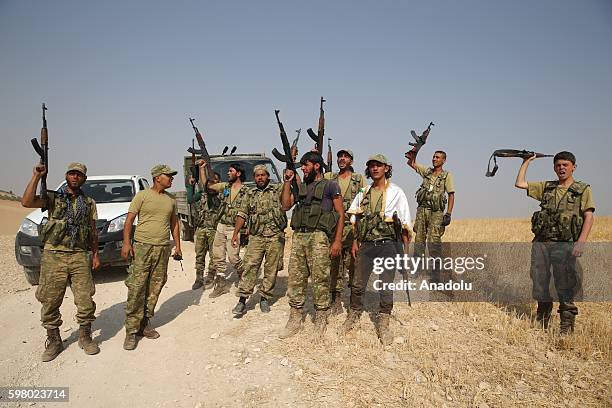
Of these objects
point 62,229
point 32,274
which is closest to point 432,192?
point 62,229

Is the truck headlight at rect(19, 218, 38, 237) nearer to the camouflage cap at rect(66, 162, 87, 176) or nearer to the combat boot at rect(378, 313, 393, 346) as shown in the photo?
the camouflage cap at rect(66, 162, 87, 176)

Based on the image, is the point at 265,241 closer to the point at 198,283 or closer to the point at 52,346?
the point at 198,283

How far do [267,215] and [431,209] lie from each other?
2.91 meters

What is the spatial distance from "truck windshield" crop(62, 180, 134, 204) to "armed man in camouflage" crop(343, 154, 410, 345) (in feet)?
17.2

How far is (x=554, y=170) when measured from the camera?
4.27 metres

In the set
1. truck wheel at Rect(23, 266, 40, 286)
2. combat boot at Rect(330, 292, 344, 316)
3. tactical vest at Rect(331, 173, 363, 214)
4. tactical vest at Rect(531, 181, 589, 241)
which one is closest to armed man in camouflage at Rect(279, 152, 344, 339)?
combat boot at Rect(330, 292, 344, 316)

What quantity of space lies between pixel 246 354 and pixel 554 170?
4.02 m

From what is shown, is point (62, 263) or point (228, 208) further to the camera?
point (228, 208)

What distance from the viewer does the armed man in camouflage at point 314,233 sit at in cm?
432

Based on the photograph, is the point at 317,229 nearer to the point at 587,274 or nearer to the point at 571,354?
the point at 571,354

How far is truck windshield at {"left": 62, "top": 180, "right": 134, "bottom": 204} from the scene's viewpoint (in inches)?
296

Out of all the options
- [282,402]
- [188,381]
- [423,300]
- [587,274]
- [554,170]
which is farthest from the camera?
[587,274]

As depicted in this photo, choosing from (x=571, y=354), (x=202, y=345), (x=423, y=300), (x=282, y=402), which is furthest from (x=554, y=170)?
(x=202, y=345)

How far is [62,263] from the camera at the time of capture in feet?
13.1
